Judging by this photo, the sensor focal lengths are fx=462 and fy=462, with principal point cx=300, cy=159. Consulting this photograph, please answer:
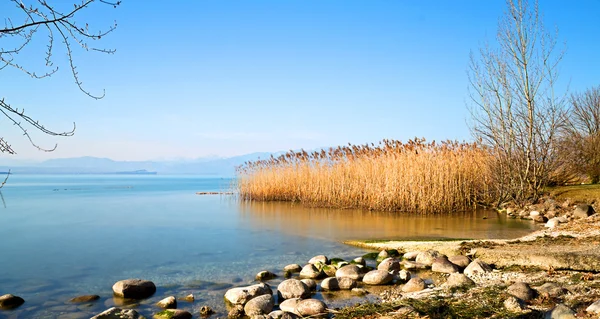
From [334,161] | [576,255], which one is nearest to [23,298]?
[576,255]

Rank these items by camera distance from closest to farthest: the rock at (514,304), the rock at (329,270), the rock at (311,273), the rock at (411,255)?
the rock at (514,304) < the rock at (311,273) < the rock at (329,270) < the rock at (411,255)

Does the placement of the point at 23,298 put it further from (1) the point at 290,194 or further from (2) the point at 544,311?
(1) the point at 290,194

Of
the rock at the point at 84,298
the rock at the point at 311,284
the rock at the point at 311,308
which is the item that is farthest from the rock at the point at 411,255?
the rock at the point at 84,298

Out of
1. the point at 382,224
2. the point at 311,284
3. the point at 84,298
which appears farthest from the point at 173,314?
the point at 382,224

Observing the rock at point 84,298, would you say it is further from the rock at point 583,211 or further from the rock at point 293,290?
the rock at point 583,211

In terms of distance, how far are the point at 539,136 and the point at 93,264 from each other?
12.3m

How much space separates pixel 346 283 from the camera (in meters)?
5.22

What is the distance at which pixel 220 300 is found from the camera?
A: 495 cm

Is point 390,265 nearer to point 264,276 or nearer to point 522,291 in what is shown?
point 264,276

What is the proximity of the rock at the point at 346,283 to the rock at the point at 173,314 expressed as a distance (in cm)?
174

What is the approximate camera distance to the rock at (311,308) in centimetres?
414

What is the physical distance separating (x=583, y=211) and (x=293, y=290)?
883cm

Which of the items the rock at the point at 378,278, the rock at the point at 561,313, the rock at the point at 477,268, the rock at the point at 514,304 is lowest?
the rock at the point at 378,278

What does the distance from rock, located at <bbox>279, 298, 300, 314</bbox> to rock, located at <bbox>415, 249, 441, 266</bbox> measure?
2.34 metres
